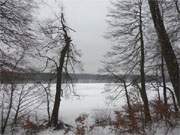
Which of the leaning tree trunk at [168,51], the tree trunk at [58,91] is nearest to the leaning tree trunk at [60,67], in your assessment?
the tree trunk at [58,91]

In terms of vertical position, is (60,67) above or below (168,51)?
above

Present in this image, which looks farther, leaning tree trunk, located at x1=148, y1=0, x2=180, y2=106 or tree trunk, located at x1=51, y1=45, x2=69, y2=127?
tree trunk, located at x1=51, y1=45, x2=69, y2=127

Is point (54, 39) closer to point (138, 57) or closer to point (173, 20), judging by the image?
point (138, 57)

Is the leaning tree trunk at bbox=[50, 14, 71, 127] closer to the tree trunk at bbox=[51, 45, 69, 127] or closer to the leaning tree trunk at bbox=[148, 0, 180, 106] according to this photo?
the tree trunk at bbox=[51, 45, 69, 127]

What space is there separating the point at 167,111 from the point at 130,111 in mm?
1541

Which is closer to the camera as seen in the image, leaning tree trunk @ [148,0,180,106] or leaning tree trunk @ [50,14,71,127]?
leaning tree trunk @ [148,0,180,106]

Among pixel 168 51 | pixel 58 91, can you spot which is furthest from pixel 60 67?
pixel 168 51

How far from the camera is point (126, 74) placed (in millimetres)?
20156

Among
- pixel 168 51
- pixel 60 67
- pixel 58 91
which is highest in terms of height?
pixel 60 67

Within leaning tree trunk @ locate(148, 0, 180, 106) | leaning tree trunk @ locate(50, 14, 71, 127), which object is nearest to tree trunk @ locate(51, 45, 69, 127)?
leaning tree trunk @ locate(50, 14, 71, 127)

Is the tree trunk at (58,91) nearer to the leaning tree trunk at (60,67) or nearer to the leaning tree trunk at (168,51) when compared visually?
the leaning tree trunk at (60,67)

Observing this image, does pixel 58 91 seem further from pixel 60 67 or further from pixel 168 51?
pixel 168 51

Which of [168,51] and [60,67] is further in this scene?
[60,67]

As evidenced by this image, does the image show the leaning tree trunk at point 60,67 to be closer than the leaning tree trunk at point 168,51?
No
